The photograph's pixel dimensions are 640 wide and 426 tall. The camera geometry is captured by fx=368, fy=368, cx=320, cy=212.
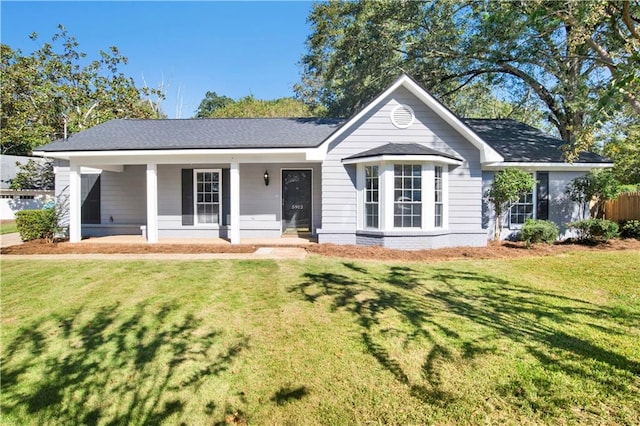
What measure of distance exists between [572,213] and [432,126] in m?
6.17

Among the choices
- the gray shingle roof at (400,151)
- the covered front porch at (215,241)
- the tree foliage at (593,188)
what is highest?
the gray shingle roof at (400,151)

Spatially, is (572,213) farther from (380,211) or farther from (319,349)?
(319,349)

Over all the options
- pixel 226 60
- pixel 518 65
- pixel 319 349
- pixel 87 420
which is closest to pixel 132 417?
pixel 87 420

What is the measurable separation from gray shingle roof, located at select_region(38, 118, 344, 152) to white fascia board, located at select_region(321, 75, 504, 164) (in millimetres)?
1271

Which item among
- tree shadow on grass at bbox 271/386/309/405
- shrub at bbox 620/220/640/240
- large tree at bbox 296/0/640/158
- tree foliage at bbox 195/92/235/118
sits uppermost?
tree foliage at bbox 195/92/235/118

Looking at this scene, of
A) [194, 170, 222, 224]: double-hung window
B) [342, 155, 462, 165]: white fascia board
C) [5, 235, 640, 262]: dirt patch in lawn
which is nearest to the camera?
[5, 235, 640, 262]: dirt patch in lawn

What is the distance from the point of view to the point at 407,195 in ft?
35.8

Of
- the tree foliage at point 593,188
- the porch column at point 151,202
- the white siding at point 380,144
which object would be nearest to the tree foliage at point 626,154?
the tree foliage at point 593,188

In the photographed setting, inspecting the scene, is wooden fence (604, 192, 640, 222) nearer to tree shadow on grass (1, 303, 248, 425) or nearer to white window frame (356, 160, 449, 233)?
white window frame (356, 160, 449, 233)

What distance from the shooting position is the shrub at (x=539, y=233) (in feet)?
36.8

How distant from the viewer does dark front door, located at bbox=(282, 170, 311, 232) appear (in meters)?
13.3

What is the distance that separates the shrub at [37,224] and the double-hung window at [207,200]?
15.3ft

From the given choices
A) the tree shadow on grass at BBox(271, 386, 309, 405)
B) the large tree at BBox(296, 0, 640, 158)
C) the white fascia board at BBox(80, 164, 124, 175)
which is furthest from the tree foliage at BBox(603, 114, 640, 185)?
the white fascia board at BBox(80, 164, 124, 175)

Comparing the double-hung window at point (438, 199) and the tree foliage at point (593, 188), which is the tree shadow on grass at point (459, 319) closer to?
the double-hung window at point (438, 199)
